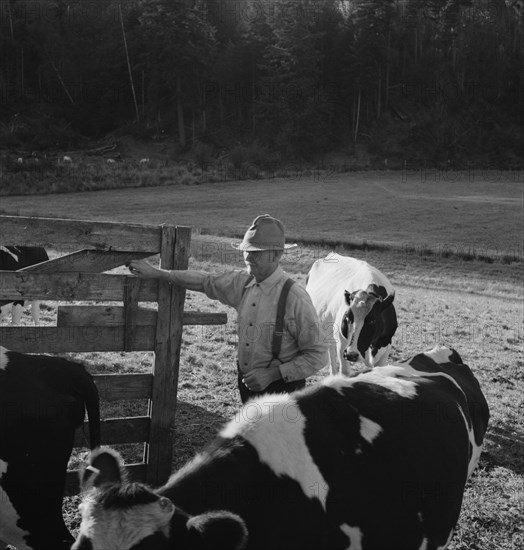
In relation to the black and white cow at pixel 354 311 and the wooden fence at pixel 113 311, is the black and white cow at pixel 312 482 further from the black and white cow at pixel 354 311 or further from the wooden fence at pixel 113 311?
the black and white cow at pixel 354 311

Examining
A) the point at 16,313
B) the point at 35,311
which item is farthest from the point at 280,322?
the point at 35,311

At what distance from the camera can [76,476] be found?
17.3 feet

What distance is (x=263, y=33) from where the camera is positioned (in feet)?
221

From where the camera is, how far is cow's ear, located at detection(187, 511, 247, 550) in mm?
2771

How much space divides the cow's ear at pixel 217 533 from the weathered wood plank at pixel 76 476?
9.14 feet

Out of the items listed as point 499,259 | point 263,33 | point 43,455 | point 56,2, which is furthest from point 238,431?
point 56,2

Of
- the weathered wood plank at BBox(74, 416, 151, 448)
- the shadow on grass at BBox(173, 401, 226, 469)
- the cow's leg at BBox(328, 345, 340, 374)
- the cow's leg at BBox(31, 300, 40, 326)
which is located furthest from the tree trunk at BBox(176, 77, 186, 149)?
the weathered wood plank at BBox(74, 416, 151, 448)

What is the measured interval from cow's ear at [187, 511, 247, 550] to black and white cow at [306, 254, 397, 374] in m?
4.83

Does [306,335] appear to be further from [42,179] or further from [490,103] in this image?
[490,103]

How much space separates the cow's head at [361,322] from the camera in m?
8.54

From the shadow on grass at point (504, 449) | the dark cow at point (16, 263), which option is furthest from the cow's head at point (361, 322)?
the dark cow at point (16, 263)

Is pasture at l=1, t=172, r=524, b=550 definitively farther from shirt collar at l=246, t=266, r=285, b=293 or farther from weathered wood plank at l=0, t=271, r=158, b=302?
shirt collar at l=246, t=266, r=285, b=293

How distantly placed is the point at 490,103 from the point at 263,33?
24.4 m

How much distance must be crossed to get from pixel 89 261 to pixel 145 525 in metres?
3.07
